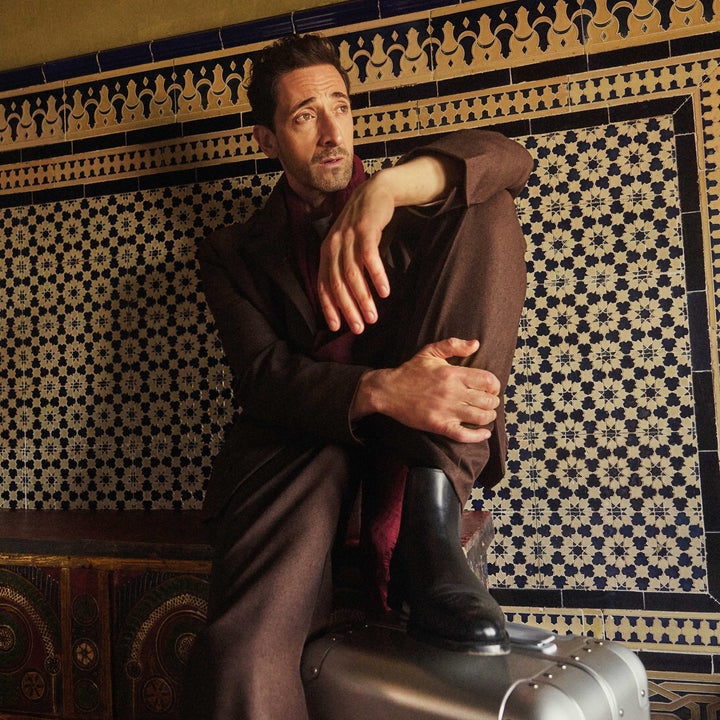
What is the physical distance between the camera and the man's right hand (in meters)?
1.05

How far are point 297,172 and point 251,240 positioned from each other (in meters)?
0.21

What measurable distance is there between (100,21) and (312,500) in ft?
6.34

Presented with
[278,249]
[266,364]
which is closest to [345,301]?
[266,364]

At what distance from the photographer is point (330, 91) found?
5.29 ft

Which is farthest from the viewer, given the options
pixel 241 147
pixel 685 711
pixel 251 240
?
pixel 241 147

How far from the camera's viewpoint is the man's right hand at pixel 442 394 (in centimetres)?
105

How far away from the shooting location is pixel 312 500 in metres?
1.16

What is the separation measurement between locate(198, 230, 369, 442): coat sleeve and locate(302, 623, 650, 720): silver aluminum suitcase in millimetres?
332

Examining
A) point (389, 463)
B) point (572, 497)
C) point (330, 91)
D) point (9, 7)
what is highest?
point (9, 7)

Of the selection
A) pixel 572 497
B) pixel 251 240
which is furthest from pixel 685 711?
pixel 251 240

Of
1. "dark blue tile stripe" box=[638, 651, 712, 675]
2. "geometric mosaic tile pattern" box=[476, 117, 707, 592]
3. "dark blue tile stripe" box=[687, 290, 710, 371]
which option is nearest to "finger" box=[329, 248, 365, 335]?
"geometric mosaic tile pattern" box=[476, 117, 707, 592]

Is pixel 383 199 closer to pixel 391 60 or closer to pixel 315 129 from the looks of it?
pixel 315 129

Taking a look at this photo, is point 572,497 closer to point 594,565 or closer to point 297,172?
point 594,565

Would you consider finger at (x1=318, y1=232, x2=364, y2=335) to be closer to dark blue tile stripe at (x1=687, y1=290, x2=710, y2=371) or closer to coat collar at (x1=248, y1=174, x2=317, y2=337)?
coat collar at (x1=248, y1=174, x2=317, y2=337)
